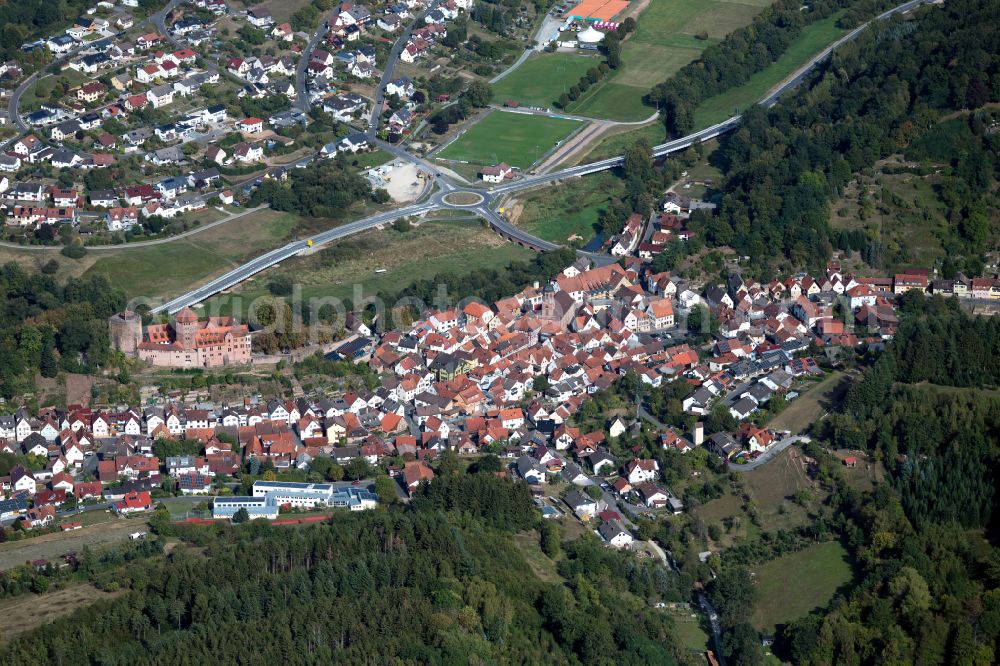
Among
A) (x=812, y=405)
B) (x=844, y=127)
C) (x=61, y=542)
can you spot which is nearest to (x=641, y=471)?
(x=812, y=405)

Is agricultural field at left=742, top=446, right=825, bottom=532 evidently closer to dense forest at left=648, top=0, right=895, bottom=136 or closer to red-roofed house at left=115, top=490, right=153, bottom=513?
red-roofed house at left=115, top=490, right=153, bottom=513

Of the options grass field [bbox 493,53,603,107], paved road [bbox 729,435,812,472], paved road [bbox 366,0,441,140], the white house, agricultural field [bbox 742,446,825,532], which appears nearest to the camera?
agricultural field [bbox 742,446,825,532]

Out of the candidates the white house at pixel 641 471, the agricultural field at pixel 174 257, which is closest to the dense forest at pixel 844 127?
the white house at pixel 641 471

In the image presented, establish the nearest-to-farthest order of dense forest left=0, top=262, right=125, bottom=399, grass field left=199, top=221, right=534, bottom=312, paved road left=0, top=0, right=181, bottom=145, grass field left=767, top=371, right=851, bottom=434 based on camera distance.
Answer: grass field left=767, top=371, right=851, bottom=434 → dense forest left=0, top=262, right=125, bottom=399 → grass field left=199, top=221, right=534, bottom=312 → paved road left=0, top=0, right=181, bottom=145

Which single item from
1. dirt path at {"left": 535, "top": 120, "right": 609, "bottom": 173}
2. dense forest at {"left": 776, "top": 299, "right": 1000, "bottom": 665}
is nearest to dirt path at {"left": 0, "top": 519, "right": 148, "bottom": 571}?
dense forest at {"left": 776, "top": 299, "right": 1000, "bottom": 665}

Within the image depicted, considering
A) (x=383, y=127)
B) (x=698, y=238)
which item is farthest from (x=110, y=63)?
(x=698, y=238)

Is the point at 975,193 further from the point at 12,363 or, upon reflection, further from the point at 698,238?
the point at 12,363
